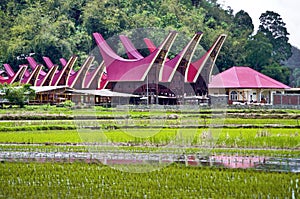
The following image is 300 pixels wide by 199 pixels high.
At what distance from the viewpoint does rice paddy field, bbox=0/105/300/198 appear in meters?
13.1

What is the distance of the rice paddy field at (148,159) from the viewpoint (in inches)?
514

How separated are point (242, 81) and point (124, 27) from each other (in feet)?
82.9

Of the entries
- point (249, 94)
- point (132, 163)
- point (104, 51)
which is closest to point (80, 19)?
point (104, 51)

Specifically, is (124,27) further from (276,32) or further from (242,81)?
(242,81)

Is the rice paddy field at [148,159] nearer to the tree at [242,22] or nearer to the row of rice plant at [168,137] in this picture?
the row of rice plant at [168,137]

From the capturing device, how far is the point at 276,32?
79.6m

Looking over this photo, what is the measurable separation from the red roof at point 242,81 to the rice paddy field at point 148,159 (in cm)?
2220

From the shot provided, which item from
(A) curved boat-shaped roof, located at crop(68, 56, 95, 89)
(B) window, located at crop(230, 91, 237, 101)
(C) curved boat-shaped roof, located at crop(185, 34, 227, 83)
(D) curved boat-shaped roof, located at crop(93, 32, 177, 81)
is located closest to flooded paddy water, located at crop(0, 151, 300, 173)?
(D) curved boat-shaped roof, located at crop(93, 32, 177, 81)

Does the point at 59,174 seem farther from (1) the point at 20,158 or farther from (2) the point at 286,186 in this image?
(2) the point at 286,186

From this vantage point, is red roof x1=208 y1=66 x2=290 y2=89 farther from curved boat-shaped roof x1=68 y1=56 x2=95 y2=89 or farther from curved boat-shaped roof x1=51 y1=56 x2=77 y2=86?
curved boat-shaped roof x1=51 y1=56 x2=77 y2=86

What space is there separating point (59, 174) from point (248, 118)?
20.8 metres

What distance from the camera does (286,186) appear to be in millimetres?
13125

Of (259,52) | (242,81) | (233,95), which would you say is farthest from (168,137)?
(259,52)

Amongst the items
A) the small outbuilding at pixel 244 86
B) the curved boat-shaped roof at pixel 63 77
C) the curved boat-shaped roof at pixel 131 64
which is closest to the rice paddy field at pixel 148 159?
the curved boat-shaped roof at pixel 131 64
